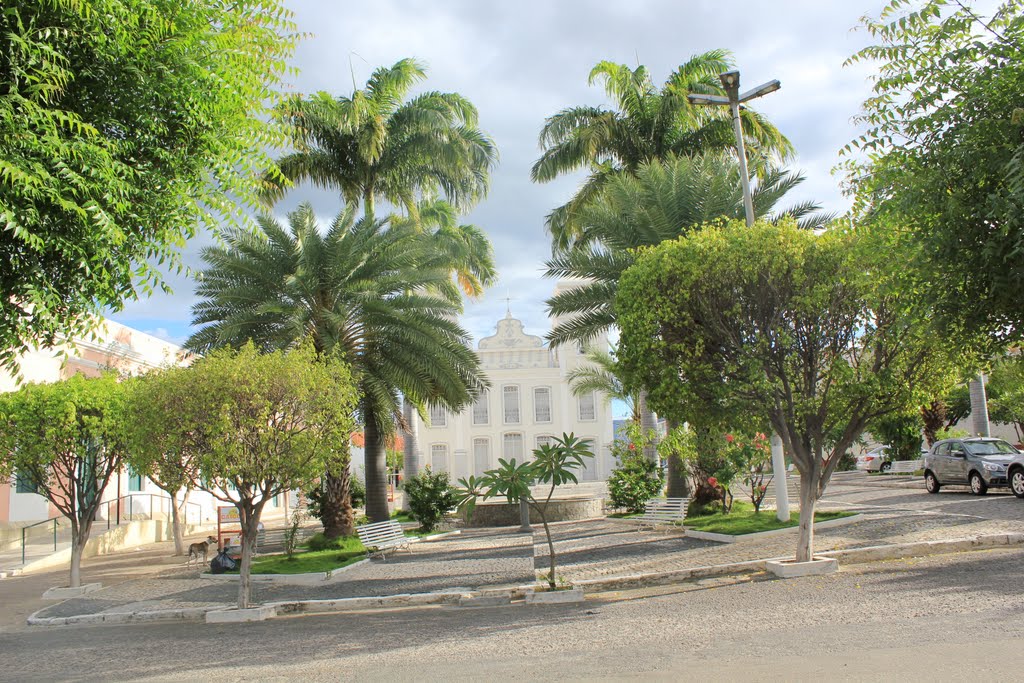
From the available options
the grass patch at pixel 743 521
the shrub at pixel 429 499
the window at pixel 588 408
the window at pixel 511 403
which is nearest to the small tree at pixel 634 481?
the grass patch at pixel 743 521

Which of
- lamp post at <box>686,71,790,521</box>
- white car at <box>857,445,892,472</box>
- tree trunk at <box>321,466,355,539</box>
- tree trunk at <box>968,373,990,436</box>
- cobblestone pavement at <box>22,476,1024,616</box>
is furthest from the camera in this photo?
white car at <box>857,445,892,472</box>

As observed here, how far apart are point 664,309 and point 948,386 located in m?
4.36

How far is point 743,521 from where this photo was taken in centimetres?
1705

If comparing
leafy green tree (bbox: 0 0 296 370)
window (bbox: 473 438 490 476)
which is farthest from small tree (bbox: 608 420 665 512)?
window (bbox: 473 438 490 476)

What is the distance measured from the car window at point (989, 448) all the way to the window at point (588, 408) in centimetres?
2683

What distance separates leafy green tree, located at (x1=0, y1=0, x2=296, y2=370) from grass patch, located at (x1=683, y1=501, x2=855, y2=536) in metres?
12.3

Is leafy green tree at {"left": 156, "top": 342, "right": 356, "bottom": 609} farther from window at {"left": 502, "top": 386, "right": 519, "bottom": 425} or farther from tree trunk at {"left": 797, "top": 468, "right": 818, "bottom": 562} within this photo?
window at {"left": 502, "top": 386, "right": 519, "bottom": 425}

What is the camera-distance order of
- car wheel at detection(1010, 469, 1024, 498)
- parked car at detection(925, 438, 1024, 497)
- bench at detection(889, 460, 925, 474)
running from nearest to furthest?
car wheel at detection(1010, 469, 1024, 498), parked car at detection(925, 438, 1024, 497), bench at detection(889, 460, 925, 474)

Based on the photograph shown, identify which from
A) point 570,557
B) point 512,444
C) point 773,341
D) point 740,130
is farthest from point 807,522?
point 512,444

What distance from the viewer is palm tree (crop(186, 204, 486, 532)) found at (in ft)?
57.6

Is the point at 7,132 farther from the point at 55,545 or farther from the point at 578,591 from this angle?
the point at 55,545

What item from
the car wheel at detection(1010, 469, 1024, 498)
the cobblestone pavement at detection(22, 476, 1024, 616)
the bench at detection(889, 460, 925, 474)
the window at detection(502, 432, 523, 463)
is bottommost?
the cobblestone pavement at detection(22, 476, 1024, 616)

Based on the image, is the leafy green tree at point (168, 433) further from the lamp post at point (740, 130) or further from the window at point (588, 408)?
the window at point (588, 408)

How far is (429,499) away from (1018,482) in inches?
566
